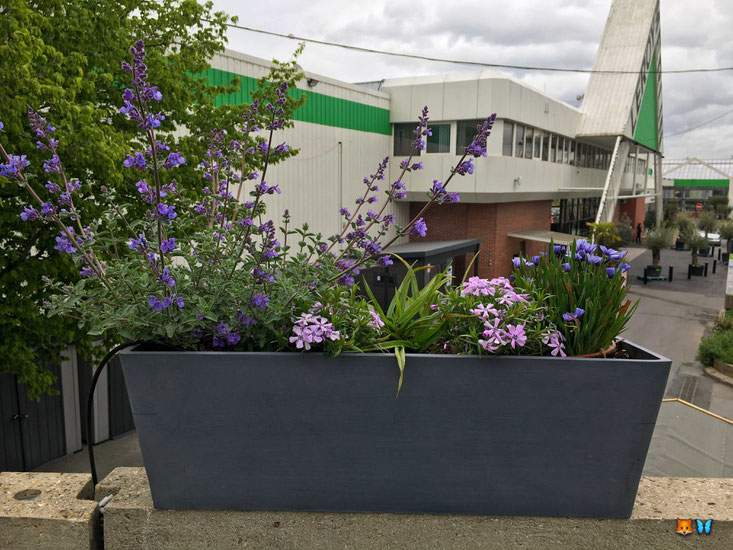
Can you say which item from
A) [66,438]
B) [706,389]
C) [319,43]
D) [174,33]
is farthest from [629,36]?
[66,438]

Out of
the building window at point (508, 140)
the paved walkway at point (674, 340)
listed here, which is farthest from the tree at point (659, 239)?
the building window at point (508, 140)

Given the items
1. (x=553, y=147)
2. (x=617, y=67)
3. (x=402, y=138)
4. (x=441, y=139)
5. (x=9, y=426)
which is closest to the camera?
(x=9, y=426)

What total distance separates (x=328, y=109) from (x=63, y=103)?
12.2 m

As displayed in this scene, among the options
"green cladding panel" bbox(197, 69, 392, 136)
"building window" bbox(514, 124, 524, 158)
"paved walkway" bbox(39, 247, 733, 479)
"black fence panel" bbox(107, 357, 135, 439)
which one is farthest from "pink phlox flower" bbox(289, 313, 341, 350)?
"building window" bbox(514, 124, 524, 158)

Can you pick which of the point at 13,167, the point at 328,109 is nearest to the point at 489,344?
the point at 13,167

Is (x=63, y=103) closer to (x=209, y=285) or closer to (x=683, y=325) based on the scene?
(x=209, y=285)

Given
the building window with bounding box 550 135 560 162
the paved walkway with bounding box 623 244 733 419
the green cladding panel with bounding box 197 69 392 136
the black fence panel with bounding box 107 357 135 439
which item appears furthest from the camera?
the building window with bounding box 550 135 560 162

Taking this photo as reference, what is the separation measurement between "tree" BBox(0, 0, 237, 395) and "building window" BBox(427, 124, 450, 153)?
45.2ft

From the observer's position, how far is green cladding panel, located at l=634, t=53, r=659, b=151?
114 feet

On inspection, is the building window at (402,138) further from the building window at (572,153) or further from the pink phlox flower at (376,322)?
the pink phlox flower at (376,322)

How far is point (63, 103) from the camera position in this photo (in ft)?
17.7

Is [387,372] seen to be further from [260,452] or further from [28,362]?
[28,362]

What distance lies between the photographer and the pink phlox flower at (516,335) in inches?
72.6

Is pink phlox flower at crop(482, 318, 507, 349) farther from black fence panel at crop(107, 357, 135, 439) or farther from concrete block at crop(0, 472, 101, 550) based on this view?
black fence panel at crop(107, 357, 135, 439)
